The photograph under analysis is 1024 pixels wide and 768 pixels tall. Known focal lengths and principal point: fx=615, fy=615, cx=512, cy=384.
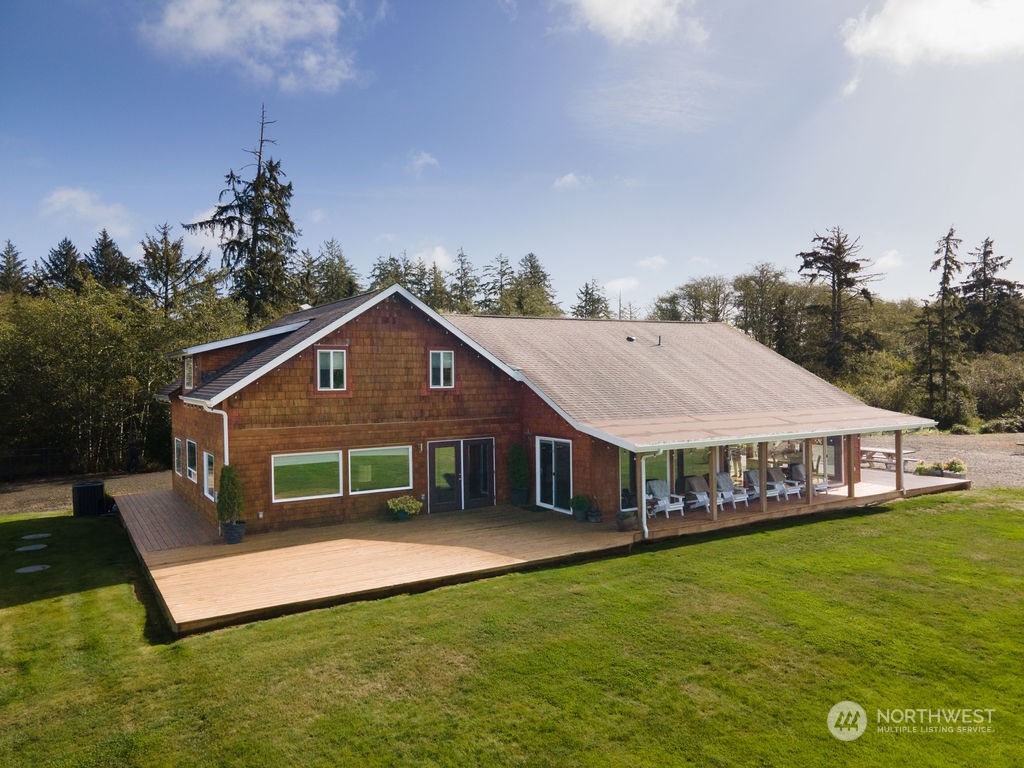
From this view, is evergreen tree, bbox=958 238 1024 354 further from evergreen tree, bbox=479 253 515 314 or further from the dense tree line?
evergreen tree, bbox=479 253 515 314

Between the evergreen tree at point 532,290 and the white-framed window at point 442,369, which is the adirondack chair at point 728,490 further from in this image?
the evergreen tree at point 532,290

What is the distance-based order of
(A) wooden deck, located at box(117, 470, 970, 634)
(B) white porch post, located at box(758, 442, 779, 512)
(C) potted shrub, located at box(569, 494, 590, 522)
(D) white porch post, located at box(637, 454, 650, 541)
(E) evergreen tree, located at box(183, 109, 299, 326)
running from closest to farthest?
(A) wooden deck, located at box(117, 470, 970, 634)
(D) white porch post, located at box(637, 454, 650, 541)
(C) potted shrub, located at box(569, 494, 590, 522)
(B) white porch post, located at box(758, 442, 779, 512)
(E) evergreen tree, located at box(183, 109, 299, 326)

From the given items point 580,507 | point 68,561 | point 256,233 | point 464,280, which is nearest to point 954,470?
point 580,507

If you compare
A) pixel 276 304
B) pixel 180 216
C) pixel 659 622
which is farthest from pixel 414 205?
pixel 659 622

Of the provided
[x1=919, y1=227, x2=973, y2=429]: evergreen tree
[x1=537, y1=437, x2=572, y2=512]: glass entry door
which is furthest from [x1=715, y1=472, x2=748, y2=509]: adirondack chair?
[x1=919, y1=227, x2=973, y2=429]: evergreen tree

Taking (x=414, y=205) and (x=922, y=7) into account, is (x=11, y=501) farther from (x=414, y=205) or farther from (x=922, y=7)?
(x=922, y=7)

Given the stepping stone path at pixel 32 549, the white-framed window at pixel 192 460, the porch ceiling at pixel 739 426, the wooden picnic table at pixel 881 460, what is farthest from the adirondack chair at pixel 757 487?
the stepping stone path at pixel 32 549
